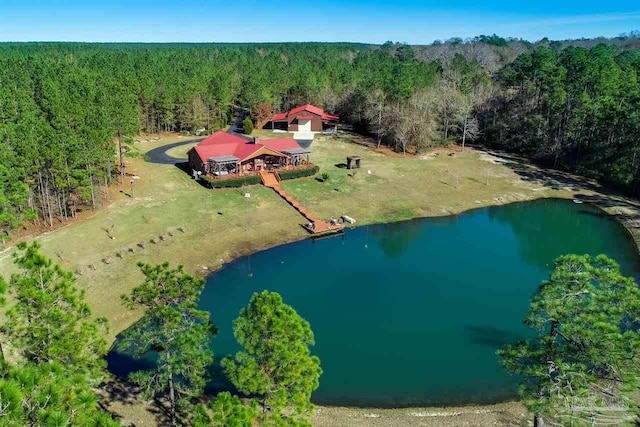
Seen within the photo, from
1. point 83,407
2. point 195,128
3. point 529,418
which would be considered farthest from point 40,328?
point 195,128

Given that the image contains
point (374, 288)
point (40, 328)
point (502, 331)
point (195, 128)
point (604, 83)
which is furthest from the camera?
point (195, 128)

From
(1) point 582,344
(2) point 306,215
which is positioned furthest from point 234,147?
(1) point 582,344

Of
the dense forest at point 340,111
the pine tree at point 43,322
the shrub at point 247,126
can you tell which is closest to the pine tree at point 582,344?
the pine tree at point 43,322

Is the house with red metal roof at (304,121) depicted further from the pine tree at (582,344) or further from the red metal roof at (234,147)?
the pine tree at (582,344)

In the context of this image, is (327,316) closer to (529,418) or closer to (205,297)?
(205,297)

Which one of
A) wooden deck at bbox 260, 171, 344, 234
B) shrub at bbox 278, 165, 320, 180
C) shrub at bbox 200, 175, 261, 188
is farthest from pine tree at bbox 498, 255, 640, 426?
shrub at bbox 278, 165, 320, 180
